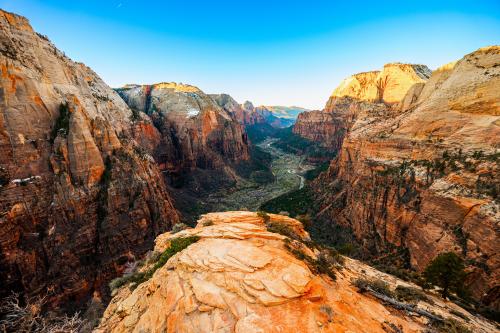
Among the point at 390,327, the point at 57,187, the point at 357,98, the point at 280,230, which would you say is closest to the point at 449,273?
the point at 390,327

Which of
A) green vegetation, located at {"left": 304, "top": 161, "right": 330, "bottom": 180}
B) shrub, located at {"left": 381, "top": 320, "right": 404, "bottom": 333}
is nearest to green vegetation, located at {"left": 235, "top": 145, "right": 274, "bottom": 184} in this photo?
green vegetation, located at {"left": 304, "top": 161, "right": 330, "bottom": 180}

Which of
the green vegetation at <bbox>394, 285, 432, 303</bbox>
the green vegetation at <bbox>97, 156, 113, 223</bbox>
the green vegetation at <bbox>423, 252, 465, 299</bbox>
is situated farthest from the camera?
the green vegetation at <bbox>97, 156, 113, 223</bbox>

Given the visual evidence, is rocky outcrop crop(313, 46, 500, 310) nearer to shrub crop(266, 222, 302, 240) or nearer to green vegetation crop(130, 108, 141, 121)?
shrub crop(266, 222, 302, 240)

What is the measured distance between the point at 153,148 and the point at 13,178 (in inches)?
1422

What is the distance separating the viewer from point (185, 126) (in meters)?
69.8

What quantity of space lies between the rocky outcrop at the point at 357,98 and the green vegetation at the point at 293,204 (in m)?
21.7

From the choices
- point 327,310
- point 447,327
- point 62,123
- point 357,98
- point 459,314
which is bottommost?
point 459,314

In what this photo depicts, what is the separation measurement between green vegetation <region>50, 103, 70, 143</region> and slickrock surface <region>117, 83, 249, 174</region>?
102 feet

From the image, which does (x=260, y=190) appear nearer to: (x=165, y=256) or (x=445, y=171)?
(x=445, y=171)

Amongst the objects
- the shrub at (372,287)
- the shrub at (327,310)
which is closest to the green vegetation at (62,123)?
the shrub at (327,310)

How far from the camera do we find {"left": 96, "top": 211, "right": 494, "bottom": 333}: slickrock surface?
8023 mm

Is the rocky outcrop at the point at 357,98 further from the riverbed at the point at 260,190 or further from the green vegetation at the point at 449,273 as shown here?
the green vegetation at the point at 449,273

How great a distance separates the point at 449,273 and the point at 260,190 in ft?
177

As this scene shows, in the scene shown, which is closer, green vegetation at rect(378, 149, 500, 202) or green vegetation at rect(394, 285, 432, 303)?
green vegetation at rect(394, 285, 432, 303)
